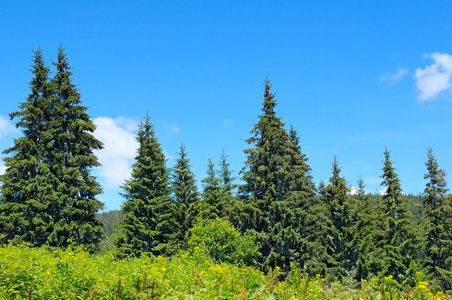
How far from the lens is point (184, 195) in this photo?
116 feet

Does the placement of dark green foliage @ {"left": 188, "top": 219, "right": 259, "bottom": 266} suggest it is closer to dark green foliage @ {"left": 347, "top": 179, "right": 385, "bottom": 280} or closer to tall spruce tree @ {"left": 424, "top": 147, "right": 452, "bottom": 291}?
dark green foliage @ {"left": 347, "top": 179, "right": 385, "bottom": 280}

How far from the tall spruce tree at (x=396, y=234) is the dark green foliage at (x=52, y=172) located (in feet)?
85.5

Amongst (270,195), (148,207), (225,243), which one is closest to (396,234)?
(270,195)

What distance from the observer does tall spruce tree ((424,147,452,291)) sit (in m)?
32.3

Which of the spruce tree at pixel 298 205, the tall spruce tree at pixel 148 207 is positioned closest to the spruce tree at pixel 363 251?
the spruce tree at pixel 298 205

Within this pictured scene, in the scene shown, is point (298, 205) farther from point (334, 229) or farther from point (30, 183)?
point (30, 183)

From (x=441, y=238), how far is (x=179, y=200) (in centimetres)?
2664

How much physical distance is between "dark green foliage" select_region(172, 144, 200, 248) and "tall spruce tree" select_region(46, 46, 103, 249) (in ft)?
30.6

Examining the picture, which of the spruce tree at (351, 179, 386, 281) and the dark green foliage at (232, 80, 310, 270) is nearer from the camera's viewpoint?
the dark green foliage at (232, 80, 310, 270)

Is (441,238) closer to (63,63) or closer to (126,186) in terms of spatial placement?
(126,186)

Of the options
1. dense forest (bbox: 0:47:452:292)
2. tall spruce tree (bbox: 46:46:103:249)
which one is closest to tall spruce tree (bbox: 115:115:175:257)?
dense forest (bbox: 0:47:452:292)

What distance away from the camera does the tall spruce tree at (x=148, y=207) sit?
94.9 ft

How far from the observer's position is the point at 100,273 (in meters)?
6.92

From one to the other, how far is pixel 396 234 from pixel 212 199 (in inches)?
714
